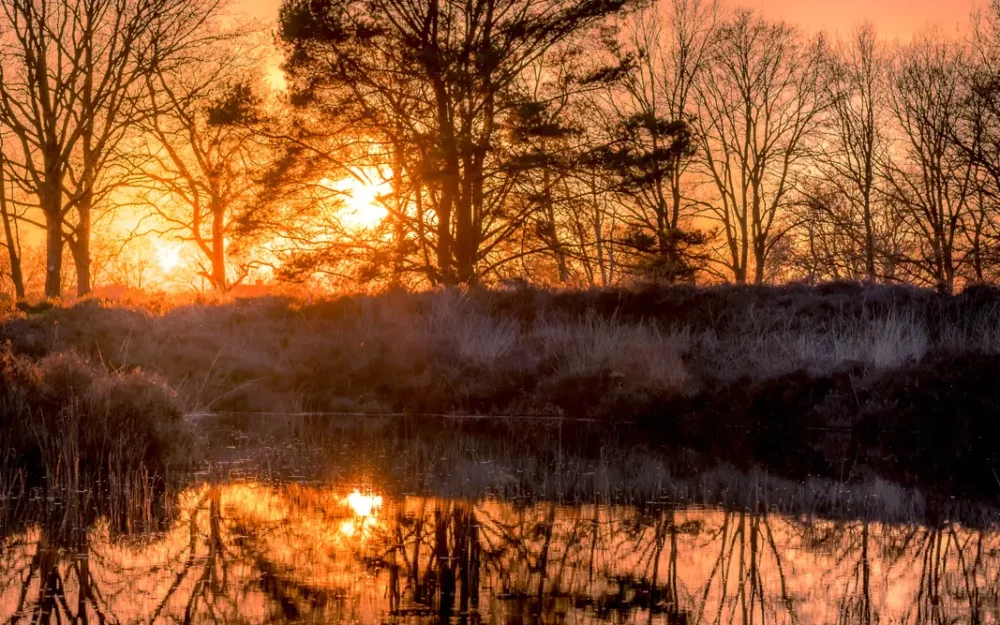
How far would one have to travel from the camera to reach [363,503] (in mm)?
9477

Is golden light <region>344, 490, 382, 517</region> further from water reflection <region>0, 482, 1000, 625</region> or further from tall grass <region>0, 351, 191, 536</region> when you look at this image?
tall grass <region>0, 351, 191, 536</region>

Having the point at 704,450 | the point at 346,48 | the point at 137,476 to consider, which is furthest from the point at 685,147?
the point at 137,476

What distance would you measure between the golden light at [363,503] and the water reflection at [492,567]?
0.04 m

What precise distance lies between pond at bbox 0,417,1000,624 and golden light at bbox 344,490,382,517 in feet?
0.11

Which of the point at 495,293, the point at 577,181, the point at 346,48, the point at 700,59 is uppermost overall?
the point at 700,59

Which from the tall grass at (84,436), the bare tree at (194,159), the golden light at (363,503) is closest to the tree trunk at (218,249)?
the bare tree at (194,159)

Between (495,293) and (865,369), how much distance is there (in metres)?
7.57

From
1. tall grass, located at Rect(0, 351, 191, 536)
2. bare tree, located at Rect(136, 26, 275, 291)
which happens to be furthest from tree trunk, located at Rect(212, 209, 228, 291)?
tall grass, located at Rect(0, 351, 191, 536)

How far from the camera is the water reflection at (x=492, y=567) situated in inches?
244

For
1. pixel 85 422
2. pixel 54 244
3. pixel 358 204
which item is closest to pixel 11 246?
pixel 54 244

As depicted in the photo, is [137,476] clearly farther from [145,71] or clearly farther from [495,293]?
[145,71]

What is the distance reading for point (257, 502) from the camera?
31.4ft

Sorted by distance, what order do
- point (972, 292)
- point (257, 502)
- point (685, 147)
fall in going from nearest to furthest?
point (257, 502) < point (972, 292) < point (685, 147)

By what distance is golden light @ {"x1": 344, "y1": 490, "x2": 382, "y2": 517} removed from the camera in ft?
29.8
